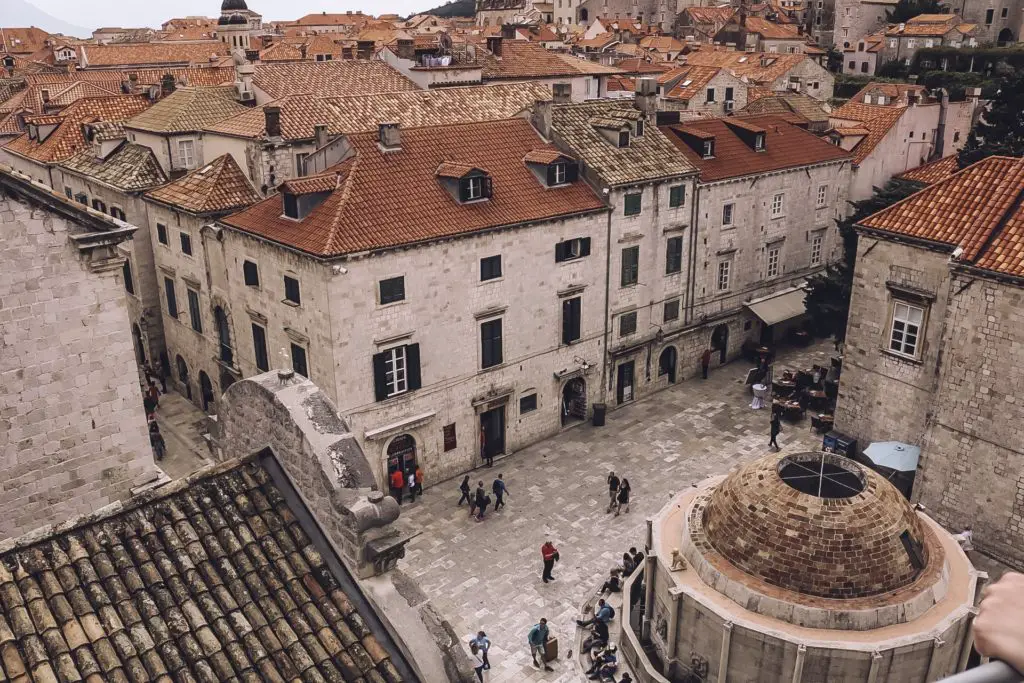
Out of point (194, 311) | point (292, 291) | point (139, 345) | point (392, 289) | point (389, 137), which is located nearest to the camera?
point (392, 289)

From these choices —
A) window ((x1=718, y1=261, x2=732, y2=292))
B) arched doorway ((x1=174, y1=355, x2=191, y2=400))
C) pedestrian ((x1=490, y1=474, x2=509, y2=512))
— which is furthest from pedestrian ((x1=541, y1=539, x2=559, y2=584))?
arched doorway ((x1=174, y1=355, x2=191, y2=400))

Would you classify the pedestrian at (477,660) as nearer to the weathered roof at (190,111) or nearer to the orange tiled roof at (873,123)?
the weathered roof at (190,111)

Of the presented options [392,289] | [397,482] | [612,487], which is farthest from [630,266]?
[397,482]

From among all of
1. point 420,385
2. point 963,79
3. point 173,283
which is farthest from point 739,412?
point 963,79

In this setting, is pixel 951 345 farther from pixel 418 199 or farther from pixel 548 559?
pixel 418 199

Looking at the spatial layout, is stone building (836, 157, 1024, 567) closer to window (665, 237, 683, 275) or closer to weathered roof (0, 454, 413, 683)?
window (665, 237, 683, 275)
